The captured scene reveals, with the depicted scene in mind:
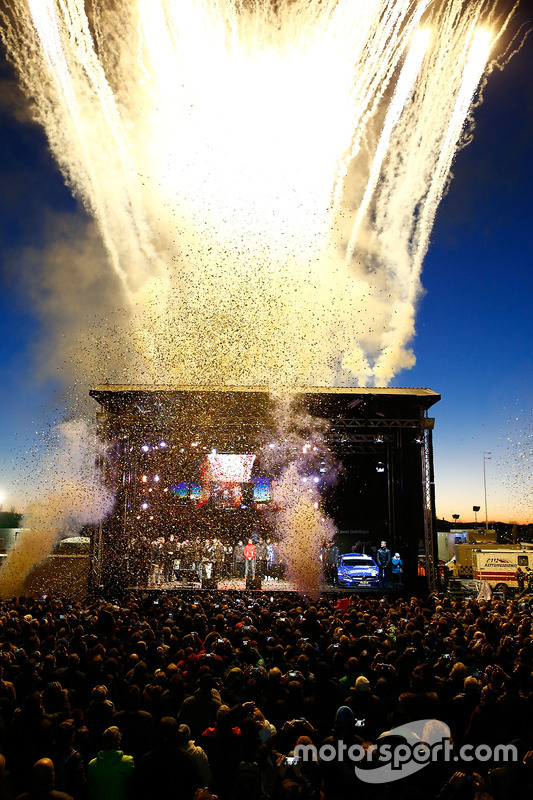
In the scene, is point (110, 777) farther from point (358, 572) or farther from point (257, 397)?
point (257, 397)

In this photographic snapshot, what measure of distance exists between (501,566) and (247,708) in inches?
754

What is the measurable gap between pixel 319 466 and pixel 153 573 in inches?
341

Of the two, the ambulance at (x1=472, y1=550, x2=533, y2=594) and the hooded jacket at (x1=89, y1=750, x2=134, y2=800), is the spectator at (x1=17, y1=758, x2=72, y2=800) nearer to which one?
the hooded jacket at (x1=89, y1=750, x2=134, y2=800)

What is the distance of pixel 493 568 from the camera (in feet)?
69.8

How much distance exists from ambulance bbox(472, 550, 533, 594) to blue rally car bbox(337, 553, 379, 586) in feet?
12.8

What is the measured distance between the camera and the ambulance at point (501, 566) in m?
21.1

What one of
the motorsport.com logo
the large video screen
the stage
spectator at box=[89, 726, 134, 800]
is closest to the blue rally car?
the stage

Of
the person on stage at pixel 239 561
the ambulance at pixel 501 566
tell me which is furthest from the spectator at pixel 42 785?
the ambulance at pixel 501 566

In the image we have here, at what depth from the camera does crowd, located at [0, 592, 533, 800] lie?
12.5 feet

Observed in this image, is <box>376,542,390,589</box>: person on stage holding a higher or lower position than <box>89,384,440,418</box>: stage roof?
lower

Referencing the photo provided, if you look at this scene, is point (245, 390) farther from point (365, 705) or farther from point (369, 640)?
point (365, 705)

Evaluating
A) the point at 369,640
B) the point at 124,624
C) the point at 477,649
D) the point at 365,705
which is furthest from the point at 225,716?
the point at 124,624

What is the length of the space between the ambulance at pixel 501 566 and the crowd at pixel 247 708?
1397 cm

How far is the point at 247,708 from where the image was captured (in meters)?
4.56
